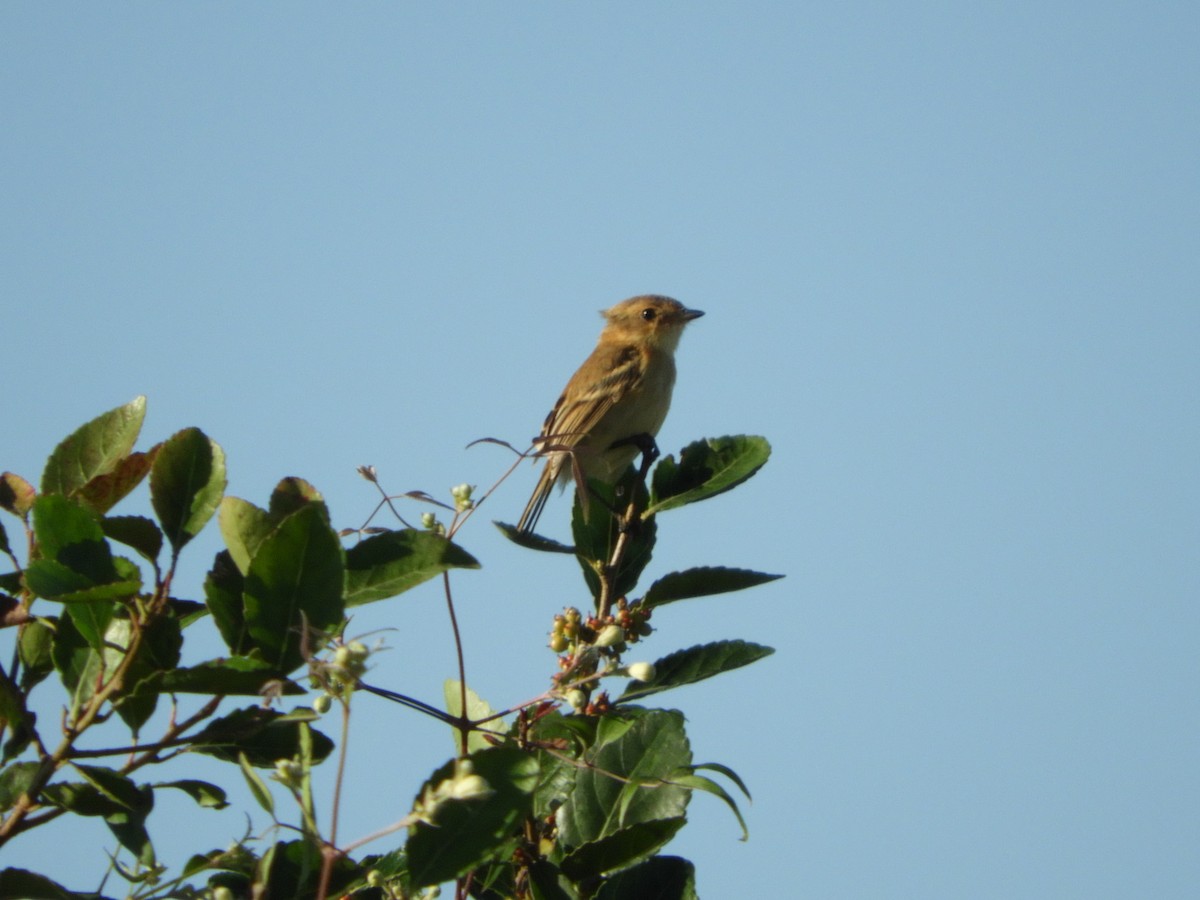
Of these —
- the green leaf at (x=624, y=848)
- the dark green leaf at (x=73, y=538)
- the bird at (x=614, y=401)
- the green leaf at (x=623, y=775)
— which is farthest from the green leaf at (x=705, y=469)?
the bird at (x=614, y=401)

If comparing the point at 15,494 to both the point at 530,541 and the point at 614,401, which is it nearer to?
the point at 530,541

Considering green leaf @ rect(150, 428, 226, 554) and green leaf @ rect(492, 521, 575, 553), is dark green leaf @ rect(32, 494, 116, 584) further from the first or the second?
green leaf @ rect(492, 521, 575, 553)

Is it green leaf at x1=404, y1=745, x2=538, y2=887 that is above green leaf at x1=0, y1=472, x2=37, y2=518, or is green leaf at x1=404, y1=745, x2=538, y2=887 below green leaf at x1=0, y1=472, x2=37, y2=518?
below

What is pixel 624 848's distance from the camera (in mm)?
2262

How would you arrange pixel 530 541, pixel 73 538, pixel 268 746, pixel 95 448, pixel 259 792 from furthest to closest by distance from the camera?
pixel 530 541 → pixel 95 448 → pixel 268 746 → pixel 73 538 → pixel 259 792

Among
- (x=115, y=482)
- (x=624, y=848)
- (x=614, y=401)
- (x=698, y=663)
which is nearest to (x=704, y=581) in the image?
(x=698, y=663)

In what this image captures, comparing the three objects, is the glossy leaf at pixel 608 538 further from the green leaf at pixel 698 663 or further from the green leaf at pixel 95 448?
the green leaf at pixel 95 448

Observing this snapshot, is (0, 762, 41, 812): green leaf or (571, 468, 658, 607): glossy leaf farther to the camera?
(571, 468, 658, 607): glossy leaf

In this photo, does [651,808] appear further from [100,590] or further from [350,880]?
[100,590]

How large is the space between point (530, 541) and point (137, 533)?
86 cm

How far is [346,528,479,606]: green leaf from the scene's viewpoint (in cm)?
203

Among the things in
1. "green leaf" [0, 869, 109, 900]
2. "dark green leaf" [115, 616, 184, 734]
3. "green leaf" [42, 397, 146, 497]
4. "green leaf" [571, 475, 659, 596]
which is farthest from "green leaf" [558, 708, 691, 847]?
"green leaf" [42, 397, 146, 497]

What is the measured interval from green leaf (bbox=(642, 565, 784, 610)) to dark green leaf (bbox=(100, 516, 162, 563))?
970 millimetres

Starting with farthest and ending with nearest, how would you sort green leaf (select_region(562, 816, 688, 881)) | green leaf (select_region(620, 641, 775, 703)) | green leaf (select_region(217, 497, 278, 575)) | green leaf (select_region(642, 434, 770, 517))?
green leaf (select_region(642, 434, 770, 517)) < green leaf (select_region(620, 641, 775, 703)) < green leaf (select_region(562, 816, 688, 881)) < green leaf (select_region(217, 497, 278, 575))
